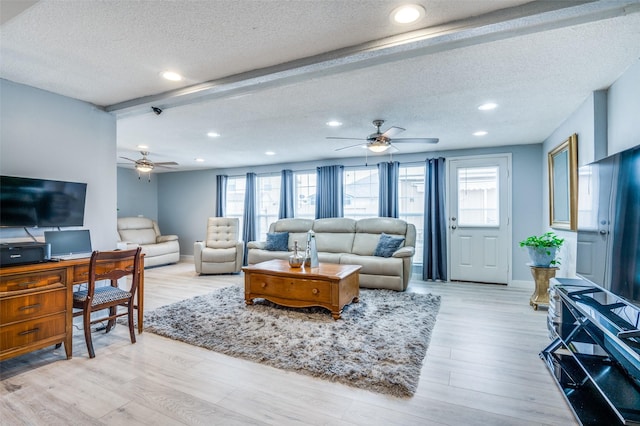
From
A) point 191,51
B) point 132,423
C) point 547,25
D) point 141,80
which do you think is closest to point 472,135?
point 547,25

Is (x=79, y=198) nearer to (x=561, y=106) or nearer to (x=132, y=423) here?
(x=132, y=423)

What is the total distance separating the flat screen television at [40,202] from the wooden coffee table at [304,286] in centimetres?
186

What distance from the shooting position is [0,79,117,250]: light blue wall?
2652mm

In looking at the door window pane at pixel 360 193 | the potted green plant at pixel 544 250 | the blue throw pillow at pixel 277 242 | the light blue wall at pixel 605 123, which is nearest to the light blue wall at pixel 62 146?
the blue throw pillow at pixel 277 242

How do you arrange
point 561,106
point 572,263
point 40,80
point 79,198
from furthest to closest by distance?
point 572,263, point 561,106, point 79,198, point 40,80

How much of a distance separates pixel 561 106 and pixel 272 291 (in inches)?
147

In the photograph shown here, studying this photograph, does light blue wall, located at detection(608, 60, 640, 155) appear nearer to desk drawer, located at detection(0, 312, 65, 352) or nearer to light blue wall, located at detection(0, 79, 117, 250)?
desk drawer, located at detection(0, 312, 65, 352)

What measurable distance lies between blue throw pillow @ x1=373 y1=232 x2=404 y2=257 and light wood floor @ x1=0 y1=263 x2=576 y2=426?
203 centimetres

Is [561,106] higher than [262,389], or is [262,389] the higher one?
[561,106]

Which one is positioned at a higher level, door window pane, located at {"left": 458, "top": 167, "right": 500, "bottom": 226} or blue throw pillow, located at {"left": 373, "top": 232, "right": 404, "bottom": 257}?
door window pane, located at {"left": 458, "top": 167, "right": 500, "bottom": 226}

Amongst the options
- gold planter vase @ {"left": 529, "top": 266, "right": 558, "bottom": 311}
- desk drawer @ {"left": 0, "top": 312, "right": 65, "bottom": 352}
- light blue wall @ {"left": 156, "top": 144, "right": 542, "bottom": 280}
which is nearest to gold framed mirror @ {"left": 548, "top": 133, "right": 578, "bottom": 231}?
gold planter vase @ {"left": 529, "top": 266, "right": 558, "bottom": 311}

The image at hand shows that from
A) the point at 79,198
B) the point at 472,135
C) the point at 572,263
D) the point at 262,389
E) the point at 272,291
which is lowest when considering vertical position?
the point at 262,389

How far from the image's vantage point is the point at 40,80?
265cm

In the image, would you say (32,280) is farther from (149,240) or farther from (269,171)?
(149,240)
